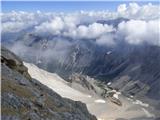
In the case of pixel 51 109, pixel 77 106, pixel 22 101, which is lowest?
pixel 77 106

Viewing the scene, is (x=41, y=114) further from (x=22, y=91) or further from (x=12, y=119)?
(x=12, y=119)

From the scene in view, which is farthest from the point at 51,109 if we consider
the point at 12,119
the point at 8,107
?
the point at 12,119

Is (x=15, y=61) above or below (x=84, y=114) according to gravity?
above

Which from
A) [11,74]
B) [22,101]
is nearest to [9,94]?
[22,101]

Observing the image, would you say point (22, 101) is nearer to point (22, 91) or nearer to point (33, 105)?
point (33, 105)

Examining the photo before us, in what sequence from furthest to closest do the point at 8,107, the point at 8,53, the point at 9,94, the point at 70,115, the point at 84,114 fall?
1. the point at 8,53
2. the point at 84,114
3. the point at 70,115
4. the point at 9,94
5. the point at 8,107

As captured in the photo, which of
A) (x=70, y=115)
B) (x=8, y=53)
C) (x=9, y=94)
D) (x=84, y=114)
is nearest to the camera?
(x=9, y=94)

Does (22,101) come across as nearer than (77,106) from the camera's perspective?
Yes
